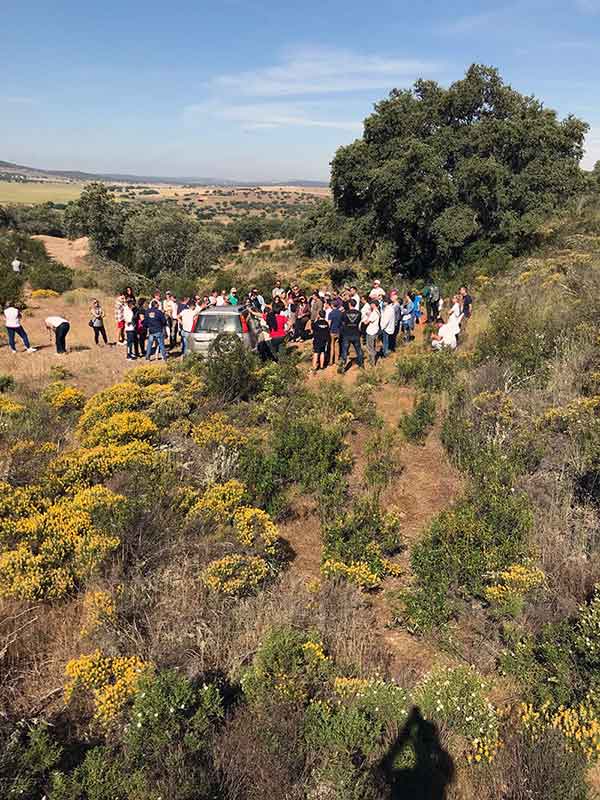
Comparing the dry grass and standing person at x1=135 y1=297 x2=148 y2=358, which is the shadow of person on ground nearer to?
the dry grass

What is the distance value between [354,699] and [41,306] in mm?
18689

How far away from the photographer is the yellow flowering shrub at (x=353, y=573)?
15.4ft

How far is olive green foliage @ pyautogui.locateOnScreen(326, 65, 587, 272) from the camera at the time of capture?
1931 cm

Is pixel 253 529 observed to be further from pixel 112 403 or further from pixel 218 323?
pixel 218 323

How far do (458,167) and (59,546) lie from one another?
20.6m

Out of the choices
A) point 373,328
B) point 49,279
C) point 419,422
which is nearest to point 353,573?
point 419,422

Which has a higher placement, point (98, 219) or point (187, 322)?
point (98, 219)

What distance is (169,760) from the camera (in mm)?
2801

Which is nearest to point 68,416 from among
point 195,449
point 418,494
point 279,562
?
point 195,449

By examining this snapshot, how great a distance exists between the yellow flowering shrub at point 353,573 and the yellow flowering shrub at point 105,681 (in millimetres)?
1816

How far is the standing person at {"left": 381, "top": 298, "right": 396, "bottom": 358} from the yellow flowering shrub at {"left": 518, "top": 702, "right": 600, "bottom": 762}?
28.1ft

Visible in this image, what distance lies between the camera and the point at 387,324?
11133mm

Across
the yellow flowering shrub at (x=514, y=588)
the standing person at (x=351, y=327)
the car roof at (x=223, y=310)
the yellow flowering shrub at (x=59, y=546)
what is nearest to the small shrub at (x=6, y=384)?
the car roof at (x=223, y=310)

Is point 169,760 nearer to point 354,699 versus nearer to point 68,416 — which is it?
point 354,699
